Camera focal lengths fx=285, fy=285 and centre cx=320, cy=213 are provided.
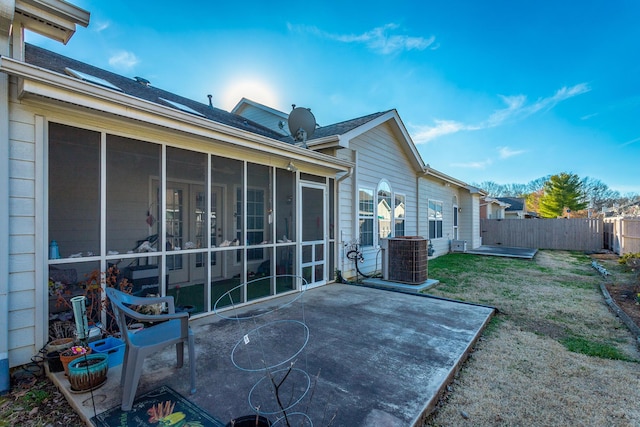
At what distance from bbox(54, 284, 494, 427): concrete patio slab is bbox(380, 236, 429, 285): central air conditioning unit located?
1.69m

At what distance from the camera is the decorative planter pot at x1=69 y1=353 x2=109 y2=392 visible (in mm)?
2320

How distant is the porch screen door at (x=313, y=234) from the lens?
5969 mm

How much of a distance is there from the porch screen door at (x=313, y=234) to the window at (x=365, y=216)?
1.51m

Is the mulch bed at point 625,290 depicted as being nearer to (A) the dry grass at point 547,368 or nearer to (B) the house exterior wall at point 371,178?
(A) the dry grass at point 547,368

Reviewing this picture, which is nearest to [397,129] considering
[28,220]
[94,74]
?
[94,74]

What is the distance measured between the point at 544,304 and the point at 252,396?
577cm

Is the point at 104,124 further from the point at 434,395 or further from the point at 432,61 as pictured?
the point at 432,61

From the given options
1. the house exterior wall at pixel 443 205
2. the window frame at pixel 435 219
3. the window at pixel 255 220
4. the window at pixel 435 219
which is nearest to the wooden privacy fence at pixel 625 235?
the house exterior wall at pixel 443 205

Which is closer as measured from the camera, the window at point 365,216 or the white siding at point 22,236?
the white siding at point 22,236

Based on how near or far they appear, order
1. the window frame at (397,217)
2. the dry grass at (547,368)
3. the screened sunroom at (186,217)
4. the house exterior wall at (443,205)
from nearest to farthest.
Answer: the dry grass at (547,368), the screened sunroom at (186,217), the window frame at (397,217), the house exterior wall at (443,205)

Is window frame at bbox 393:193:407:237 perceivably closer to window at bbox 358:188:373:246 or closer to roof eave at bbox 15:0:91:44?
window at bbox 358:188:373:246

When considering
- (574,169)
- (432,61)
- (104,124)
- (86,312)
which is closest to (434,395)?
(86,312)

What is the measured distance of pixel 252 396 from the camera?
89.9 inches

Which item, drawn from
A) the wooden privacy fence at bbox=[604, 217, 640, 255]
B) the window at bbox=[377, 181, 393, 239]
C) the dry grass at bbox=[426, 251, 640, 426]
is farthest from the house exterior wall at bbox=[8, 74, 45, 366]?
the wooden privacy fence at bbox=[604, 217, 640, 255]
